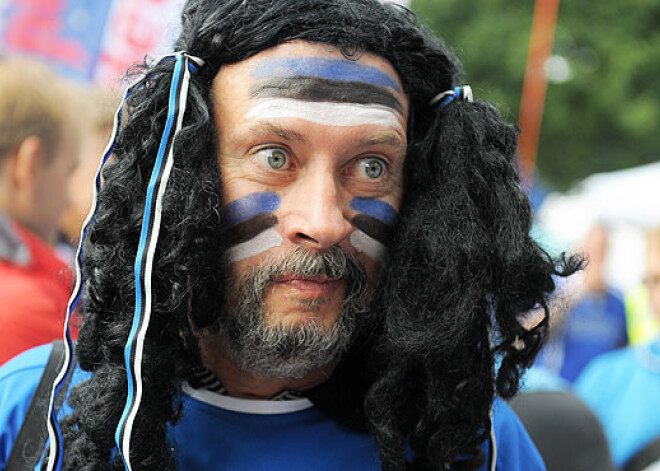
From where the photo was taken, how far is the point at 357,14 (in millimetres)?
1907

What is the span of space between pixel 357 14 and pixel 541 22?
12.0 m

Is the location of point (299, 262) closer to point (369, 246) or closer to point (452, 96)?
point (369, 246)

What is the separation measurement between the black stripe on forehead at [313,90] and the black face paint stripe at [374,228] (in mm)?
285

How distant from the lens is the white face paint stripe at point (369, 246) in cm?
191

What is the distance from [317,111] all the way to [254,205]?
27 cm

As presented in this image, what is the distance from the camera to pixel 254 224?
1834mm

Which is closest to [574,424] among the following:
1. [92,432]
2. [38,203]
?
[92,432]

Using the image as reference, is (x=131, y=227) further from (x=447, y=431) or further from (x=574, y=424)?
(x=574, y=424)

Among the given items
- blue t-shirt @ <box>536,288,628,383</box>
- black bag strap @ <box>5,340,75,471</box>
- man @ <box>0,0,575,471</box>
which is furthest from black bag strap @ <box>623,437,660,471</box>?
black bag strap @ <box>5,340,75,471</box>

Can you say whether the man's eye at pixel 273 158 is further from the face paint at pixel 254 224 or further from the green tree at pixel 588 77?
the green tree at pixel 588 77

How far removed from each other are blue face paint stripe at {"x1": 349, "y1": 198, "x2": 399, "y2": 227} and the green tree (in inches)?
478

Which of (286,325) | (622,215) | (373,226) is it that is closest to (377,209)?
(373,226)

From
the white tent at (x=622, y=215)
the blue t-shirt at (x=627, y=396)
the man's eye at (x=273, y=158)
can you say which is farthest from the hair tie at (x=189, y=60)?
the blue t-shirt at (x=627, y=396)

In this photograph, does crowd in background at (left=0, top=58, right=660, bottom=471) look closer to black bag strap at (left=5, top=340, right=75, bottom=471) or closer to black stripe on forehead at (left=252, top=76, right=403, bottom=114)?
black bag strap at (left=5, top=340, right=75, bottom=471)
